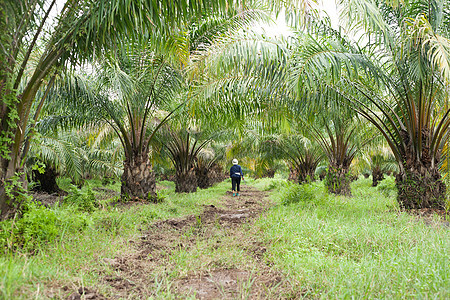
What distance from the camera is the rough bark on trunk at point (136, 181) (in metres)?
8.18

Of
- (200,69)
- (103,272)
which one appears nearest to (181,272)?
(103,272)

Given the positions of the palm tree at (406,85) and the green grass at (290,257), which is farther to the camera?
the palm tree at (406,85)

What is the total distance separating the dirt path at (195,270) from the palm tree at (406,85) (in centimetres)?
293

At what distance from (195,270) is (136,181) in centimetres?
565

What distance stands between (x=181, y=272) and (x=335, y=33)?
5705mm

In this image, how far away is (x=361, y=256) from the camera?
3324mm

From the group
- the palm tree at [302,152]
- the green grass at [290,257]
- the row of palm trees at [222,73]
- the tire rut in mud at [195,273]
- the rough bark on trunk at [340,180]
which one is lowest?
the tire rut in mud at [195,273]

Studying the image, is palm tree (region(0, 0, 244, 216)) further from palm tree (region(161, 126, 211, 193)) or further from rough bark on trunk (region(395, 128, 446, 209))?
palm tree (region(161, 126, 211, 193))

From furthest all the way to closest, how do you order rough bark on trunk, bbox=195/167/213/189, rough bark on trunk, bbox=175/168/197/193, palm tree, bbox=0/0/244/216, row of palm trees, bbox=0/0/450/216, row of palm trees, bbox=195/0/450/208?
rough bark on trunk, bbox=195/167/213/189 < rough bark on trunk, bbox=175/168/197/193 < row of palm trees, bbox=195/0/450/208 < row of palm trees, bbox=0/0/450/216 < palm tree, bbox=0/0/244/216

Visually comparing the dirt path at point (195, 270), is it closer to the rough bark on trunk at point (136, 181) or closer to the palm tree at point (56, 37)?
the palm tree at point (56, 37)

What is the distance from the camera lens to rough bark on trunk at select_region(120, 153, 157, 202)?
818cm

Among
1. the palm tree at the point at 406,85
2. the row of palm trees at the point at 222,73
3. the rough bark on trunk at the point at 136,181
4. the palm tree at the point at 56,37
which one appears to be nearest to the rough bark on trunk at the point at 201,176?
the row of palm trees at the point at 222,73

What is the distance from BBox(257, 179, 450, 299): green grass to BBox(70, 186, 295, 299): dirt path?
231 millimetres

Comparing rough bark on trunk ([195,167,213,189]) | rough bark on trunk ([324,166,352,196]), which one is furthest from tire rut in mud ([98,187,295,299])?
rough bark on trunk ([195,167,213,189])
